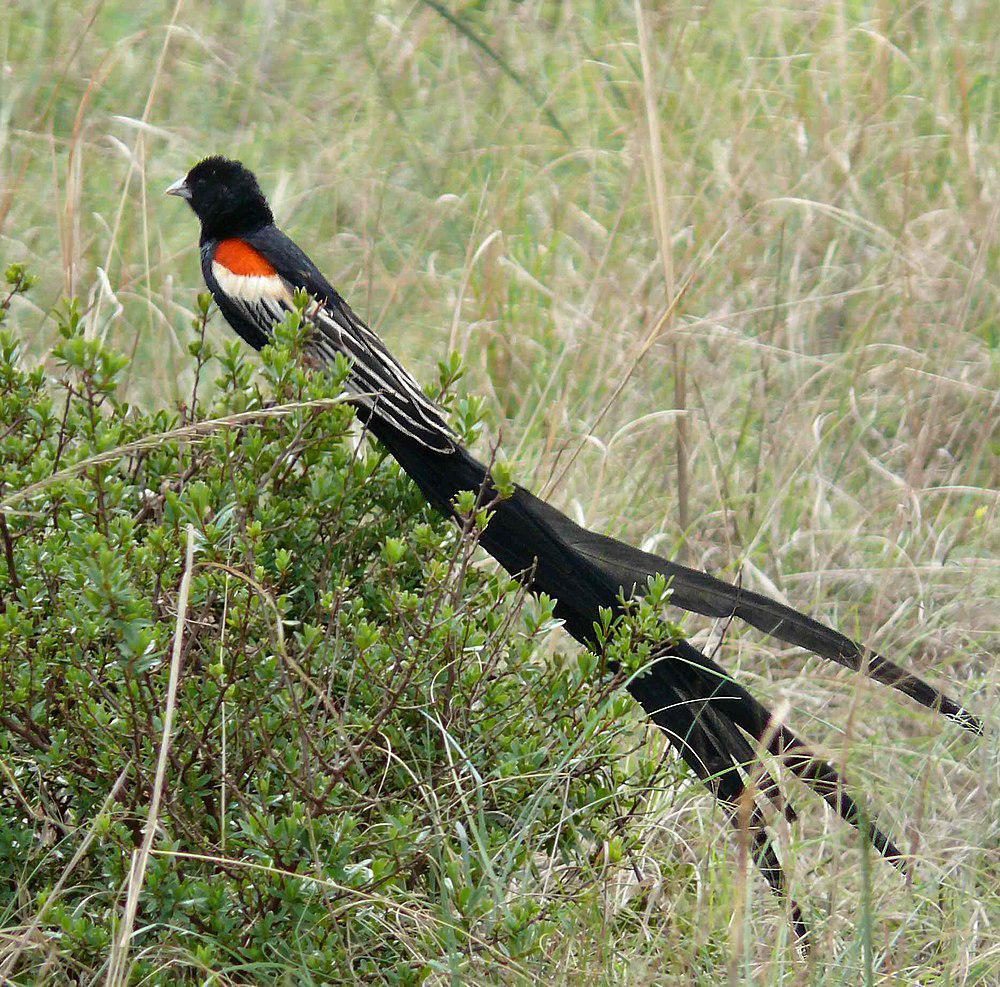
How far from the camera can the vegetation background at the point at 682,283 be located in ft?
8.21

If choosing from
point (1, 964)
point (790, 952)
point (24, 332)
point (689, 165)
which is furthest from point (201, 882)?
point (689, 165)

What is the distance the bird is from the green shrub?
0.37 feet

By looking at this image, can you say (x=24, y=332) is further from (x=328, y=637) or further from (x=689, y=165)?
(x=328, y=637)

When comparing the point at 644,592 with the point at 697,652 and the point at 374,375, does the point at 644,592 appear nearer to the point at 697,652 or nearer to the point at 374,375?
the point at 697,652

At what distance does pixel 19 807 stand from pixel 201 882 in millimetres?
427

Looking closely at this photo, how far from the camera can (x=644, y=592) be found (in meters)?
2.38

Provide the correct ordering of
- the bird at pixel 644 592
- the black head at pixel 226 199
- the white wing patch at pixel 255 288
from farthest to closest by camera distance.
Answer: the black head at pixel 226 199 → the white wing patch at pixel 255 288 → the bird at pixel 644 592

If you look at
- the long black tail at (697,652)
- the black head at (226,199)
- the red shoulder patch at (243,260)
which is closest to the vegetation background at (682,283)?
the long black tail at (697,652)

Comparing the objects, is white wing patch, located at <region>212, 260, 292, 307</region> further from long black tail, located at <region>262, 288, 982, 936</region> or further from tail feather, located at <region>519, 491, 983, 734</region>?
tail feather, located at <region>519, 491, 983, 734</region>

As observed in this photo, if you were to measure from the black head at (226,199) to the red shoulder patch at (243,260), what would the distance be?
0.37 ft

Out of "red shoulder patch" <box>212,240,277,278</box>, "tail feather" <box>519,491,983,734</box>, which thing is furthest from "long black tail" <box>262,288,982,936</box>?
"red shoulder patch" <box>212,240,277,278</box>

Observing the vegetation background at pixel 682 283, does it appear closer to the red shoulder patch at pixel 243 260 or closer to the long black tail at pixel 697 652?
the long black tail at pixel 697 652

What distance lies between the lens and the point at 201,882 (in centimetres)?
197

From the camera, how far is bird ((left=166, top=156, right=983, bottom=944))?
2230mm
